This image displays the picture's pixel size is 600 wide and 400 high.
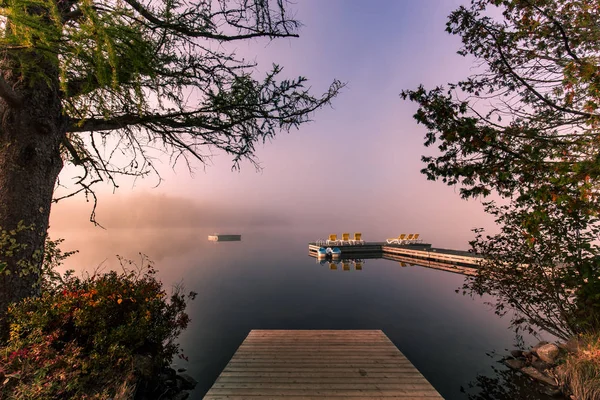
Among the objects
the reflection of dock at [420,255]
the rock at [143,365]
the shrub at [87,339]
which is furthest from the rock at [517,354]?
the reflection of dock at [420,255]

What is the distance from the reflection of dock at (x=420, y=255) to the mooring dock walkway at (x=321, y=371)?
15369mm

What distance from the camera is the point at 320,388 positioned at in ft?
13.3

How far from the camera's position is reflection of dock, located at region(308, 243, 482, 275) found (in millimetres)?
22327

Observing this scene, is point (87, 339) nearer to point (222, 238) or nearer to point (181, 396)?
point (181, 396)

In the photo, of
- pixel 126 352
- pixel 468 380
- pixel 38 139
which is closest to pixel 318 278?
pixel 468 380

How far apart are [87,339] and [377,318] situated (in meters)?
11.3

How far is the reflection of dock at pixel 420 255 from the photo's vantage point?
22327mm

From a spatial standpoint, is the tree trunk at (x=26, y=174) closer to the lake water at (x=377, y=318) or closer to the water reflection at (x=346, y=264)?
the lake water at (x=377, y=318)

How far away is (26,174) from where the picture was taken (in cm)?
407

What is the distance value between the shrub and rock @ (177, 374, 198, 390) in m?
1.25

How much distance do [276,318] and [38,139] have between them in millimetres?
11005

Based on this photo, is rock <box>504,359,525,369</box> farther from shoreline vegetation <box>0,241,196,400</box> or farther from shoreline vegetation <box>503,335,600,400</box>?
shoreline vegetation <box>0,241,196,400</box>

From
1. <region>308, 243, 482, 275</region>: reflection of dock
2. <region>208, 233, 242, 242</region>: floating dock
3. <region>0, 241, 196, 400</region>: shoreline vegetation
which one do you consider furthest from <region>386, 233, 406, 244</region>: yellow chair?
<region>208, 233, 242, 242</region>: floating dock

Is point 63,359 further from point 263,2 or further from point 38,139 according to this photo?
point 263,2
